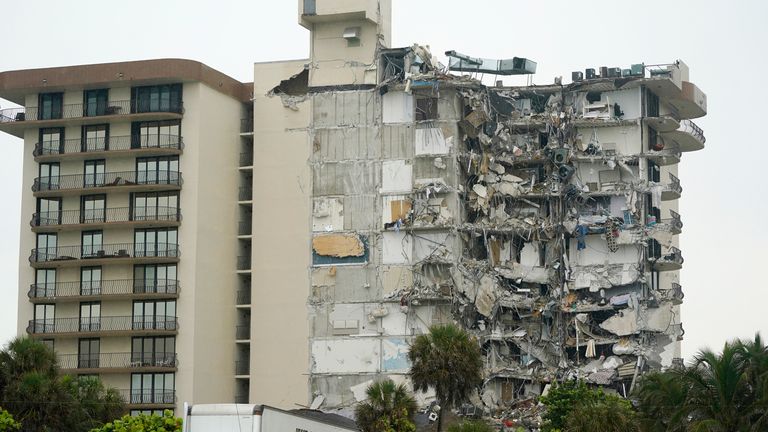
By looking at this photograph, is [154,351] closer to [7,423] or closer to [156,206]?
[156,206]

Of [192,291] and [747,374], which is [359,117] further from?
[747,374]

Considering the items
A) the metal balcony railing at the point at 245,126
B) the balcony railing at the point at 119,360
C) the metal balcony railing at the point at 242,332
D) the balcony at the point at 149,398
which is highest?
the metal balcony railing at the point at 245,126

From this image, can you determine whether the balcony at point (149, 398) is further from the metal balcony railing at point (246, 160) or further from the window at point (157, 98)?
the window at point (157, 98)

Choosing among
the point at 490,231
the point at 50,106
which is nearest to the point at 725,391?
the point at 490,231

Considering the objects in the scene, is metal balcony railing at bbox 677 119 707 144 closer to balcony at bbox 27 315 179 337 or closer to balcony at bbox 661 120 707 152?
balcony at bbox 661 120 707 152

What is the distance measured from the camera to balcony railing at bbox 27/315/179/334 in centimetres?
10106

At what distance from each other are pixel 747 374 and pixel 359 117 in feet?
157

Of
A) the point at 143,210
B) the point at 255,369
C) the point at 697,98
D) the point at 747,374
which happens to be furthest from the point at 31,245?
the point at 747,374

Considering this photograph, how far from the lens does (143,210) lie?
103m

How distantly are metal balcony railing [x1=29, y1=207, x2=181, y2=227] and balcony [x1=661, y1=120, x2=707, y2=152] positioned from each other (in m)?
34.2

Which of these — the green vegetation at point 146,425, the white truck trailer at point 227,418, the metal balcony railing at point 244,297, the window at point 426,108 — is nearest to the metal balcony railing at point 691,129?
the window at point 426,108

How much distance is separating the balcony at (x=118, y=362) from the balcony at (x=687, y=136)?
3700cm

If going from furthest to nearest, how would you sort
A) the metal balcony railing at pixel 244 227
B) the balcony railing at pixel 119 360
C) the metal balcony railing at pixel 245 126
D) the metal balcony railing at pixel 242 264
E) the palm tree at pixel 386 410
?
the metal balcony railing at pixel 245 126
the metal balcony railing at pixel 244 227
the metal balcony railing at pixel 242 264
the balcony railing at pixel 119 360
the palm tree at pixel 386 410

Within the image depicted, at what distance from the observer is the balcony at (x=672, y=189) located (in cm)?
10388
